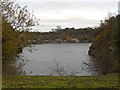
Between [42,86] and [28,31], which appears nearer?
[42,86]

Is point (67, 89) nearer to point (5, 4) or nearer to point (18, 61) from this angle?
point (5, 4)

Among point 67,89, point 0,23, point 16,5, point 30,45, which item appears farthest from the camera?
point 30,45

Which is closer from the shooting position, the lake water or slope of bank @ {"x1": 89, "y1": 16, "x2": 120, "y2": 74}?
slope of bank @ {"x1": 89, "y1": 16, "x2": 120, "y2": 74}

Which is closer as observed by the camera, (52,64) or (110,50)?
(110,50)

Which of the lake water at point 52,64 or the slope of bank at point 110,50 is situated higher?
the slope of bank at point 110,50

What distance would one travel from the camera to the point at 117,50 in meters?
26.8

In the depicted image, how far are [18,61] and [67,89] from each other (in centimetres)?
1638

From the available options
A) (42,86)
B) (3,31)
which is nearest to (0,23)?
(3,31)

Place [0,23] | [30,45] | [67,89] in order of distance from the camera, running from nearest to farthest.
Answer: [67,89] → [0,23] → [30,45]

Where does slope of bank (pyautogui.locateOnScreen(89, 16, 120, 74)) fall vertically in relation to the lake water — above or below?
above

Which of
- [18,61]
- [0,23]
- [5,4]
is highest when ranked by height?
[5,4]

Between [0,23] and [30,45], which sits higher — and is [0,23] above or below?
above

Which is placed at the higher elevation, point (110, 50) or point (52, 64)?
point (110, 50)

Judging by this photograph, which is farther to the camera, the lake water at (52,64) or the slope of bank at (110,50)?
Answer: the lake water at (52,64)
